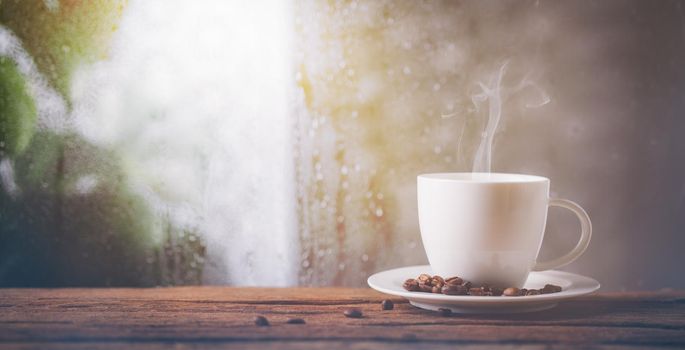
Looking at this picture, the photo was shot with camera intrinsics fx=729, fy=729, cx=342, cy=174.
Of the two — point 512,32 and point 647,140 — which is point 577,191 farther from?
point 512,32

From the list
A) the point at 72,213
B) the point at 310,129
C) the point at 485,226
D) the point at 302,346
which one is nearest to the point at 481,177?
the point at 485,226

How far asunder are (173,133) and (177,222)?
138mm

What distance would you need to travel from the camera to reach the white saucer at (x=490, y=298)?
32.2 inches

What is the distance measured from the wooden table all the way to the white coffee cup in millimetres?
64

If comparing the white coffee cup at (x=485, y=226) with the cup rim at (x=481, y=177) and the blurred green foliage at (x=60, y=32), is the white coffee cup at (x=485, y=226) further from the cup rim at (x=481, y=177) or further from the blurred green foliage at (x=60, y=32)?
the blurred green foliage at (x=60, y=32)

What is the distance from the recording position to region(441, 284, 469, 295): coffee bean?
86cm

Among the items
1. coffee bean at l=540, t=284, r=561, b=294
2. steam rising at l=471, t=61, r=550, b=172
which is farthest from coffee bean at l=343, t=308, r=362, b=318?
steam rising at l=471, t=61, r=550, b=172

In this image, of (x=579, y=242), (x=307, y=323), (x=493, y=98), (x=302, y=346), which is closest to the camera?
(x=302, y=346)

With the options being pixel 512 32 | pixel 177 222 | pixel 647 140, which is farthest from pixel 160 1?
pixel 647 140

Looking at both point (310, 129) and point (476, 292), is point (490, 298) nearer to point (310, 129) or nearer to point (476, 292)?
point (476, 292)

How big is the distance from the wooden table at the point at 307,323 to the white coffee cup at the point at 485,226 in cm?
6

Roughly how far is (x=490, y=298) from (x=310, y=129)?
0.44 meters

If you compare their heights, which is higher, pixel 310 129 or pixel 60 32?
pixel 60 32

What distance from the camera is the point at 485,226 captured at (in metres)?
0.87
